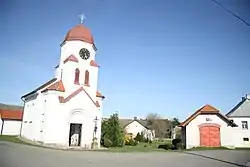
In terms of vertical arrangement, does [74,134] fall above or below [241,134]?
below

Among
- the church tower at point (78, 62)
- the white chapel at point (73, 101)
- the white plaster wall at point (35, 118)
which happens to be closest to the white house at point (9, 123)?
the white plaster wall at point (35, 118)

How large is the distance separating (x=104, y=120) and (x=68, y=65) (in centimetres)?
880

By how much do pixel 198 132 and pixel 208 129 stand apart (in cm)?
123

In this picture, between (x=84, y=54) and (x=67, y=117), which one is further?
(x=84, y=54)

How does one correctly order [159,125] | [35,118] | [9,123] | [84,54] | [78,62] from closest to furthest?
[78,62] → [84,54] → [35,118] → [9,123] → [159,125]

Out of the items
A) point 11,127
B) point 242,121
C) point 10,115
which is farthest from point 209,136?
point 10,115

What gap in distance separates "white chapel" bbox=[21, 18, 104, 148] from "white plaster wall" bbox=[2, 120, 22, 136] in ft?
79.6

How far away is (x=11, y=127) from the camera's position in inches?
2082

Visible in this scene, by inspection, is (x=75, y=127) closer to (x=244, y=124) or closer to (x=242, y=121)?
(x=242, y=121)

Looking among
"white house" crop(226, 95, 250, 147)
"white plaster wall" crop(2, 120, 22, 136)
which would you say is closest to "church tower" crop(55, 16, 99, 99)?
"white house" crop(226, 95, 250, 147)

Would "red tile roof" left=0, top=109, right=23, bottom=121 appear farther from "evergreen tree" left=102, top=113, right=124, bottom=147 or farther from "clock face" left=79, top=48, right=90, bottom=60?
"clock face" left=79, top=48, right=90, bottom=60

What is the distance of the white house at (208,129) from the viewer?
30.5 metres

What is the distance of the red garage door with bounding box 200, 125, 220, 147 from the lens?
1201 inches

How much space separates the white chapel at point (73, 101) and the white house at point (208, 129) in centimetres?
1099
